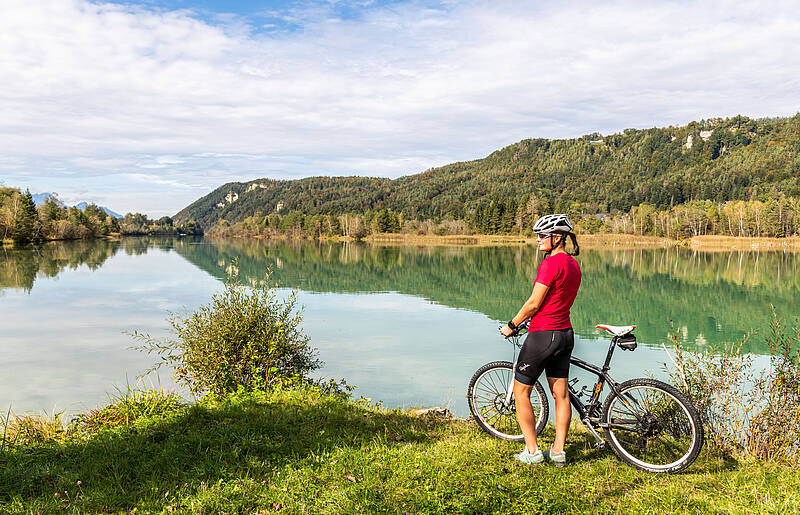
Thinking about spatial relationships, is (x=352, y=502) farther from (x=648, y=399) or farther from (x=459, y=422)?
(x=648, y=399)

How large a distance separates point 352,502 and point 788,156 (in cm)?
24452

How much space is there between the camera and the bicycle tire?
5.03 metres

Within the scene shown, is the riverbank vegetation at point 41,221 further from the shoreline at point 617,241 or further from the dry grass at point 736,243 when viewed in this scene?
the dry grass at point 736,243

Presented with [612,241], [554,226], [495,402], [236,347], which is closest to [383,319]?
[236,347]

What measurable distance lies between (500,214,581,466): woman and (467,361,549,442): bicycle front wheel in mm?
852

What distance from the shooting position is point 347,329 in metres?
19.9

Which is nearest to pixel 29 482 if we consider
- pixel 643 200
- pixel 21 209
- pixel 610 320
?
pixel 610 320

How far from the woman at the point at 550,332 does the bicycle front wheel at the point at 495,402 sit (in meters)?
0.85

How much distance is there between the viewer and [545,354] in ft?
16.4

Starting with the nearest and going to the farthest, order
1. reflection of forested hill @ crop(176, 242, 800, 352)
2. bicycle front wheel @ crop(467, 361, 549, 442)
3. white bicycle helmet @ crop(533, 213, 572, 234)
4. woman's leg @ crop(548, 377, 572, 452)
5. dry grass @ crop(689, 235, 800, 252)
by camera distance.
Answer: white bicycle helmet @ crop(533, 213, 572, 234) → woman's leg @ crop(548, 377, 572, 452) → bicycle front wheel @ crop(467, 361, 549, 442) → reflection of forested hill @ crop(176, 242, 800, 352) → dry grass @ crop(689, 235, 800, 252)

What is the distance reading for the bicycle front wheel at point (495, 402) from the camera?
621 centimetres

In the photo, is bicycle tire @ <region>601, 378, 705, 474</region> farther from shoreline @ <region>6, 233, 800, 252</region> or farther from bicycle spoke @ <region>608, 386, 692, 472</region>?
shoreline @ <region>6, 233, 800, 252</region>

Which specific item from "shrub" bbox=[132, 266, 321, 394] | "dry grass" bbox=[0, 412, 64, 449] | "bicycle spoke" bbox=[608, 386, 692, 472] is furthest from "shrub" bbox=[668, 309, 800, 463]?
"dry grass" bbox=[0, 412, 64, 449]

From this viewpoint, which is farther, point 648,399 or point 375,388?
point 375,388
